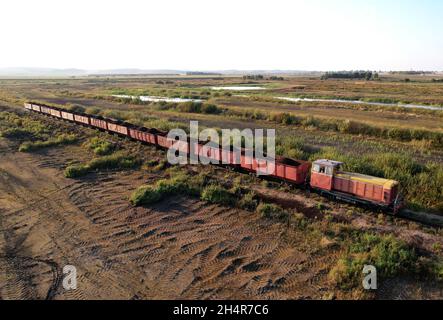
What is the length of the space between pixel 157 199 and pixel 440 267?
12.9m

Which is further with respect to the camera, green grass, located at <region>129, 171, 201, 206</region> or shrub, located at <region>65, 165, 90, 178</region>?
shrub, located at <region>65, 165, 90, 178</region>

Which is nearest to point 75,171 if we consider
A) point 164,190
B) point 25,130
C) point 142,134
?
point 164,190

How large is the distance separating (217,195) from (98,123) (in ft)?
78.5

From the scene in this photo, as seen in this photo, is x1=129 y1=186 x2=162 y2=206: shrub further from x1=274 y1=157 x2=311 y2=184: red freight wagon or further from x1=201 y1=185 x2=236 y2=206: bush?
x1=274 y1=157 x2=311 y2=184: red freight wagon

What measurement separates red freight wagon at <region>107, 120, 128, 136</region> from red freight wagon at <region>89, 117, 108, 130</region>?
871 mm

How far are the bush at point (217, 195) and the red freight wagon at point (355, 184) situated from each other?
4.68 m

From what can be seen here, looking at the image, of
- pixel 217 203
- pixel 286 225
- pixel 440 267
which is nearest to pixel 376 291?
pixel 440 267

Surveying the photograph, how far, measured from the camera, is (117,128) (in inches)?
1292

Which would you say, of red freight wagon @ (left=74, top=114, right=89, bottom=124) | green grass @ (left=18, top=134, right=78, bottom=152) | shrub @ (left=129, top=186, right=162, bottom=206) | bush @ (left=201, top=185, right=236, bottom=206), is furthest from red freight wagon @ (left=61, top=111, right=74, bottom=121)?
bush @ (left=201, top=185, right=236, bottom=206)

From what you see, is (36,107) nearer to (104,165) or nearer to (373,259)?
(104,165)

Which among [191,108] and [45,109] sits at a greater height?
[45,109]

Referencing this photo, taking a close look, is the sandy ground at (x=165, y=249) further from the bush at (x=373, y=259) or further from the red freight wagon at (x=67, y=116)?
the red freight wagon at (x=67, y=116)

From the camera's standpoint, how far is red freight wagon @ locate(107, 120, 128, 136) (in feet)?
104
